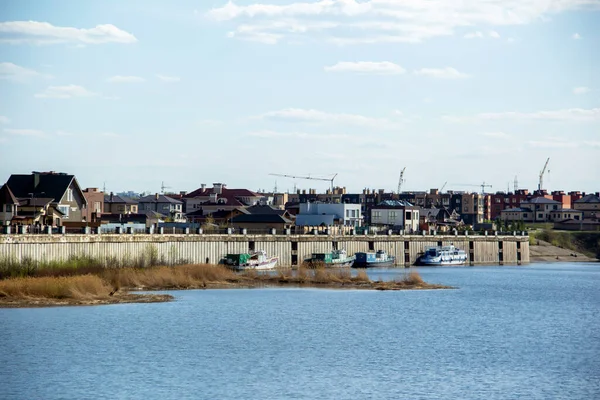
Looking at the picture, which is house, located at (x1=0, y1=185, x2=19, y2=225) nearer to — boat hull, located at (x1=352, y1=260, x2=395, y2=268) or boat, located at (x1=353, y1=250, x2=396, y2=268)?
boat hull, located at (x1=352, y1=260, x2=395, y2=268)

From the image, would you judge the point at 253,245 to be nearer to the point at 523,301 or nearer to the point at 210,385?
the point at 523,301

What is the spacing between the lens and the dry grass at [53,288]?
249 feet

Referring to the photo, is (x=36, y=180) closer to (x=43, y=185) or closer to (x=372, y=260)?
(x=43, y=185)

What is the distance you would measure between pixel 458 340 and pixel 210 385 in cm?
2110

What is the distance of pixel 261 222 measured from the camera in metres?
153

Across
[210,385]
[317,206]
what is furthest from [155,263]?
[317,206]

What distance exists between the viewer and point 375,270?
13662 cm

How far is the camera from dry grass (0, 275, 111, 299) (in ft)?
249

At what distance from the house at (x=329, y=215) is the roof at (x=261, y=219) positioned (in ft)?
43.1

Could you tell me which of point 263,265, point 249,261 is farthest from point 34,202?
point 263,265

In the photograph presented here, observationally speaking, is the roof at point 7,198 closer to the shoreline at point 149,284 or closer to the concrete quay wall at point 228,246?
the concrete quay wall at point 228,246

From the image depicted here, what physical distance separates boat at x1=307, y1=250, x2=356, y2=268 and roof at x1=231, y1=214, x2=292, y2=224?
53.1ft

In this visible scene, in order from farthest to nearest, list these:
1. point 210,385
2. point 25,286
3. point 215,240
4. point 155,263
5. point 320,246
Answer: point 320,246 < point 215,240 < point 155,263 < point 25,286 < point 210,385

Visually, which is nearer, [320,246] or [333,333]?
[333,333]
